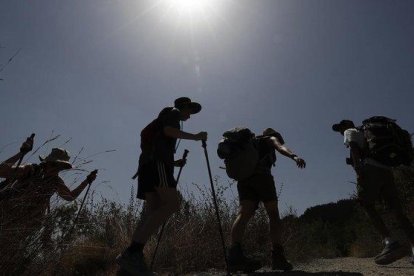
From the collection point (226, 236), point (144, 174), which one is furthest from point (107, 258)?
point (144, 174)

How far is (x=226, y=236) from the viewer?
636cm

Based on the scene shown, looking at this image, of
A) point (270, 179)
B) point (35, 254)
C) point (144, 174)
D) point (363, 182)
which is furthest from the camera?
point (363, 182)

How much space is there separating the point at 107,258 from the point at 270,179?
3.06 meters

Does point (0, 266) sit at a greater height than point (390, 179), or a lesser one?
lesser

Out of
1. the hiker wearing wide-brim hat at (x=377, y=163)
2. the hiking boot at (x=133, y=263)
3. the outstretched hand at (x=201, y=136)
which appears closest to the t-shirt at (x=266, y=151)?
the outstretched hand at (x=201, y=136)

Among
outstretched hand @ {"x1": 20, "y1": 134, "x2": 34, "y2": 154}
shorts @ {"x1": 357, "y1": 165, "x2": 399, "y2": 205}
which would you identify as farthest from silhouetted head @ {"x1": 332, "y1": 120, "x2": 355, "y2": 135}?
outstretched hand @ {"x1": 20, "y1": 134, "x2": 34, "y2": 154}

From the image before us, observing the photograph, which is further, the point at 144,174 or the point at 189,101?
the point at 189,101

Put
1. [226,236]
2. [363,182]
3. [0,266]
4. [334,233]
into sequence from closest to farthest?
[0,266]
[363,182]
[226,236]
[334,233]

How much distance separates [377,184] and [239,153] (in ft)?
5.84

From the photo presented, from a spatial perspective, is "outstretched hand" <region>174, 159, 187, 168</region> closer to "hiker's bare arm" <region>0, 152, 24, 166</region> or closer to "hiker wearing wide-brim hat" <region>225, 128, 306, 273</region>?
"hiker wearing wide-brim hat" <region>225, 128, 306, 273</region>

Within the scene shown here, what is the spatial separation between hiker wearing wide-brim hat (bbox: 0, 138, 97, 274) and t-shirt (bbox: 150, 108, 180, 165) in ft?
3.54

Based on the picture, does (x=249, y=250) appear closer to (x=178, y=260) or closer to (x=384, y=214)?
(x=178, y=260)

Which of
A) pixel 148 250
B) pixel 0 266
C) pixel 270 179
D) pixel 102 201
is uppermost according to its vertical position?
pixel 102 201

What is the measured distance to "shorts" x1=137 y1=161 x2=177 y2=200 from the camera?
369 centimetres
